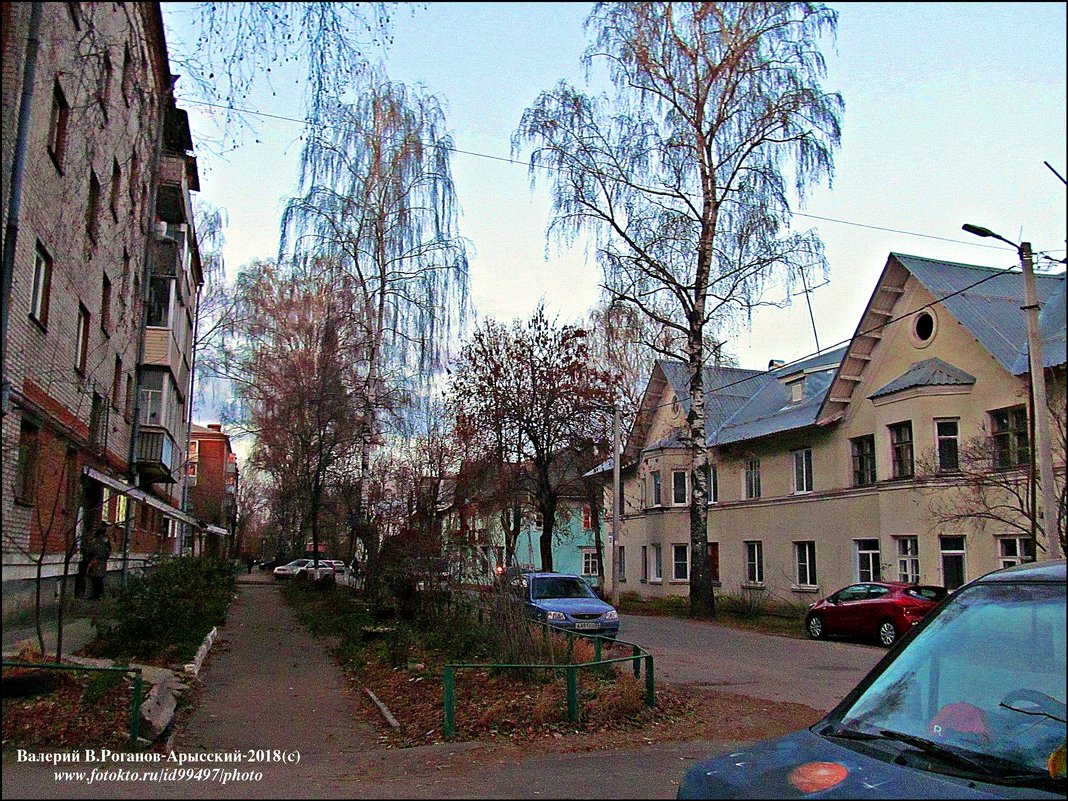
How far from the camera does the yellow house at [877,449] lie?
2486 cm

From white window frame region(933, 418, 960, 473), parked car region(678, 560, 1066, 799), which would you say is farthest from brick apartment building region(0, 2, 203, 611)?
white window frame region(933, 418, 960, 473)

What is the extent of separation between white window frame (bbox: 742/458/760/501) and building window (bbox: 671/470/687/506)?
16.0ft

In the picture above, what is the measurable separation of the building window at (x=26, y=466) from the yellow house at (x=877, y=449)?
16.9 meters

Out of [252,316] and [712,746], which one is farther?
[252,316]

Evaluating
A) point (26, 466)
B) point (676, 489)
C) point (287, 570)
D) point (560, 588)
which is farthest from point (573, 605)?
point (287, 570)

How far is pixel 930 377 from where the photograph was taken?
86.2 ft

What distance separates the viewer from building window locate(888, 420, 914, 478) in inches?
1071

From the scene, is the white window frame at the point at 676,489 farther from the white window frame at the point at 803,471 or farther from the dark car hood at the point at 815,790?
the dark car hood at the point at 815,790

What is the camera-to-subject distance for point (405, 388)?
2892 centimetres

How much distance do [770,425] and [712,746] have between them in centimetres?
2755

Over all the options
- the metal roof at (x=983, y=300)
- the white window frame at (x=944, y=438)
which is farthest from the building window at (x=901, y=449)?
the metal roof at (x=983, y=300)

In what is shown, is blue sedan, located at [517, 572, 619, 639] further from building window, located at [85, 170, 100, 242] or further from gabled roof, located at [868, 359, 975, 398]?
gabled roof, located at [868, 359, 975, 398]

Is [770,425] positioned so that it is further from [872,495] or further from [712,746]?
[712,746]

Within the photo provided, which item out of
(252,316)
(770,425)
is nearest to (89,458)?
(252,316)
